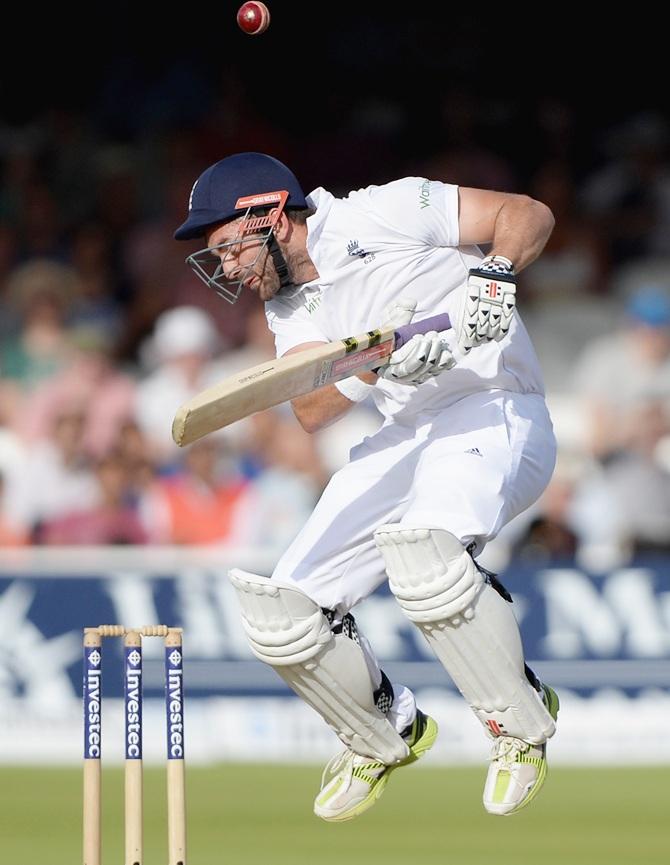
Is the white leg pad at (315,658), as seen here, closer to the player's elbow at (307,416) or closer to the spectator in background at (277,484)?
the player's elbow at (307,416)

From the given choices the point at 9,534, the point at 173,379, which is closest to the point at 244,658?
the point at 9,534

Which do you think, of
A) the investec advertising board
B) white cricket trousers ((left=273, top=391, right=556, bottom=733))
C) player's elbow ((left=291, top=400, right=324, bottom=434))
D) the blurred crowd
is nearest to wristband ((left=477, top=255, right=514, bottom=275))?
white cricket trousers ((left=273, top=391, right=556, bottom=733))

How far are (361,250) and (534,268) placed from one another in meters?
4.91

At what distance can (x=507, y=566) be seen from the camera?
24.8 feet

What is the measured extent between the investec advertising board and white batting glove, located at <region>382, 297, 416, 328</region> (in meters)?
3.29

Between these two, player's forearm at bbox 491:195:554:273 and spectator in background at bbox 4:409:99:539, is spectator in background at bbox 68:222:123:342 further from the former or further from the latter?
player's forearm at bbox 491:195:554:273

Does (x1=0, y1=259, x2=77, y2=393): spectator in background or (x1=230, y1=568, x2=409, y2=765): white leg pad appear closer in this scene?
(x1=230, y1=568, x2=409, y2=765): white leg pad

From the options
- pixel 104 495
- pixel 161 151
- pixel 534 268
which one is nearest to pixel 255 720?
pixel 104 495

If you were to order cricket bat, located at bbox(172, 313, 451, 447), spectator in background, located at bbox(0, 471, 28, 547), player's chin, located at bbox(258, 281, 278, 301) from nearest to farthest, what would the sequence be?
cricket bat, located at bbox(172, 313, 451, 447), player's chin, located at bbox(258, 281, 278, 301), spectator in background, located at bbox(0, 471, 28, 547)

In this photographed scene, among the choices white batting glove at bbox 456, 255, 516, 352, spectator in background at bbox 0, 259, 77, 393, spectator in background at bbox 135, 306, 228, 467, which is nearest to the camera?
white batting glove at bbox 456, 255, 516, 352

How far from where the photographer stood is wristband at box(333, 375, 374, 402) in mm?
4473

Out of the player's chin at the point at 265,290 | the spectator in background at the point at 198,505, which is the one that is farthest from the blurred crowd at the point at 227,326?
the player's chin at the point at 265,290

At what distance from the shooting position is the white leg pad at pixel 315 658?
425cm

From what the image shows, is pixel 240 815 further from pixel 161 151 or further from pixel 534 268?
pixel 161 151
